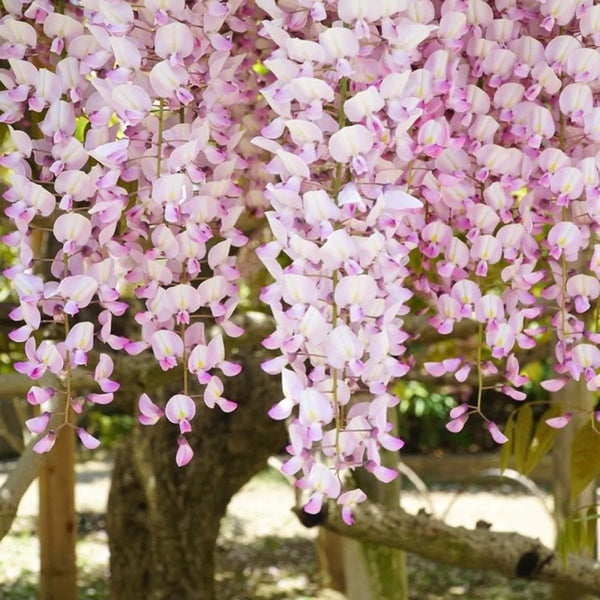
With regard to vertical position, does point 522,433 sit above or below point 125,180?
below

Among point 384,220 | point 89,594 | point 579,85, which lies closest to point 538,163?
point 579,85

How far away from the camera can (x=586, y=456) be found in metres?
1.00

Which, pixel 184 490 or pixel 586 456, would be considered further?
pixel 184 490

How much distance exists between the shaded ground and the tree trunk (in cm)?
92

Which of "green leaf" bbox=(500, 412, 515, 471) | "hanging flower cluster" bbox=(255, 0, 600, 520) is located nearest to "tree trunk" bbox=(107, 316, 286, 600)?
"green leaf" bbox=(500, 412, 515, 471)

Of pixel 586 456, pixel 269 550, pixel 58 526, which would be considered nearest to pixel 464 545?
pixel 586 456

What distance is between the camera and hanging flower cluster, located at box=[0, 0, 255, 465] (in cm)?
72

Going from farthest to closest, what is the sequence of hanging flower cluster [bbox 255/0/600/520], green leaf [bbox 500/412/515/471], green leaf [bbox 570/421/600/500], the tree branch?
the tree branch → green leaf [bbox 500/412/515/471] → green leaf [bbox 570/421/600/500] → hanging flower cluster [bbox 255/0/600/520]

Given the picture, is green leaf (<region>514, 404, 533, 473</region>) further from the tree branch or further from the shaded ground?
the shaded ground

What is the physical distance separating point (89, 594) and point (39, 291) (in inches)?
154

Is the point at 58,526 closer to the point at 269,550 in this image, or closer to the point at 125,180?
the point at 269,550

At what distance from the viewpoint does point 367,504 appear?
1687 millimetres

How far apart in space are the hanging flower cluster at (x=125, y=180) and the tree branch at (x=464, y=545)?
89 centimetres

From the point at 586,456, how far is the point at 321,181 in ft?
1.39
